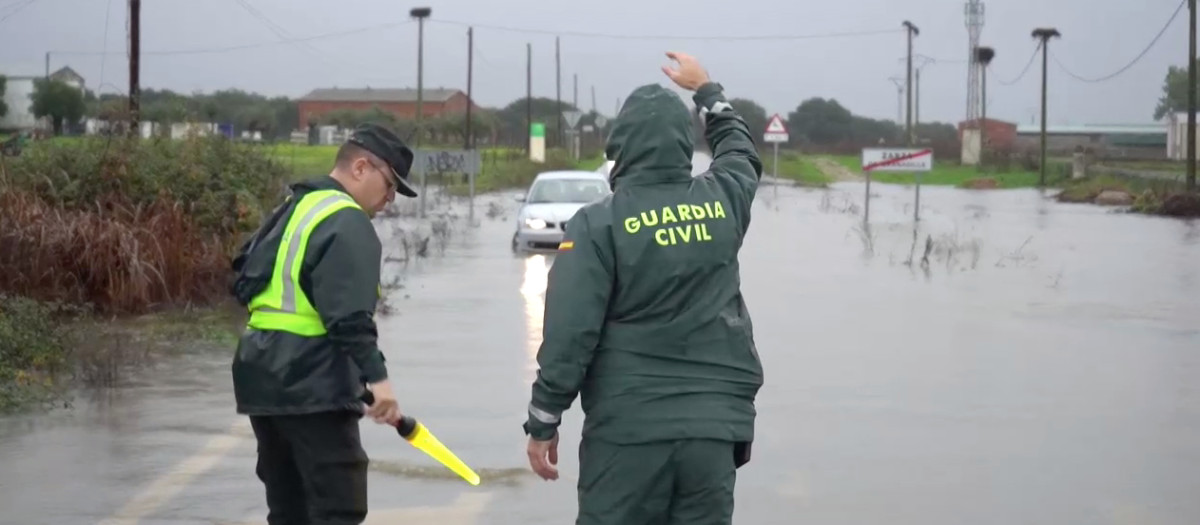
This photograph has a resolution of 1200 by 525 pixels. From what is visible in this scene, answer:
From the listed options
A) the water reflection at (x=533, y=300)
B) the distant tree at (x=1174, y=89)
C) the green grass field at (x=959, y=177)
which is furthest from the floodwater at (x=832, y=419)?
the distant tree at (x=1174, y=89)

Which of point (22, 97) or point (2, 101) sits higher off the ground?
point (22, 97)

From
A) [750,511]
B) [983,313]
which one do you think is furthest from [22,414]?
[983,313]

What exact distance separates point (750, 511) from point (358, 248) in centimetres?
306

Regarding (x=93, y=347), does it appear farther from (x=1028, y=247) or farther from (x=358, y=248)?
(x=1028, y=247)

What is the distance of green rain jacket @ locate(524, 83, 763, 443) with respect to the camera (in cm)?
446

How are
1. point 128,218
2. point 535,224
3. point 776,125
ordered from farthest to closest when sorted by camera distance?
point 776,125, point 535,224, point 128,218

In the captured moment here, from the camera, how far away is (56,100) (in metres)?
32.5

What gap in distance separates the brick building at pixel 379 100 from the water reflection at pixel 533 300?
8722 centimetres

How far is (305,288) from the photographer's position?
504cm

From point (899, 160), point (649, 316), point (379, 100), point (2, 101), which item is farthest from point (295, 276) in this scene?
point (379, 100)

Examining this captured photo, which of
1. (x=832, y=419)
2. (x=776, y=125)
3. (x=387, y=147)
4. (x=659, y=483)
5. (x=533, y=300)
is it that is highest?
(x=776, y=125)

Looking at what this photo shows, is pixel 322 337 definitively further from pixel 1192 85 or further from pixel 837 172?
pixel 837 172

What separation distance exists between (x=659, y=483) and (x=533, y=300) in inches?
498

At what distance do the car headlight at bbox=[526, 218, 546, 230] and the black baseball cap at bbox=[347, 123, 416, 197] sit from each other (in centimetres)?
1872
